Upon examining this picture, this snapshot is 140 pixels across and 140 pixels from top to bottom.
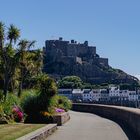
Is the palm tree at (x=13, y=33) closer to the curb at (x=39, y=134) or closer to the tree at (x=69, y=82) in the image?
the curb at (x=39, y=134)

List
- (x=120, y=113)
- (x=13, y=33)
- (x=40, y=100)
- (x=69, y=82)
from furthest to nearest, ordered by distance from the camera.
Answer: (x=69, y=82) → (x=13, y=33) → (x=120, y=113) → (x=40, y=100)

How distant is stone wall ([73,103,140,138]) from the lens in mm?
21578

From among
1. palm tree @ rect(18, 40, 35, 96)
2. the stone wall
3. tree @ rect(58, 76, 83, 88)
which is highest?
tree @ rect(58, 76, 83, 88)

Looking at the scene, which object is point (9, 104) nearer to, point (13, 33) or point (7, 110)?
point (7, 110)

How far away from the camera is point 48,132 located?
19891 millimetres

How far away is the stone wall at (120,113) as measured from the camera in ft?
70.8

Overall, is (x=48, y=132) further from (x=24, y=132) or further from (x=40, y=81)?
(x=40, y=81)

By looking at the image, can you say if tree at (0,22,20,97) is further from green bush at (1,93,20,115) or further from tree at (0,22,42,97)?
green bush at (1,93,20,115)

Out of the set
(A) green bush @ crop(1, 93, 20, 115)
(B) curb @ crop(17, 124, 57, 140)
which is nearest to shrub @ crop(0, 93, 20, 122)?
(A) green bush @ crop(1, 93, 20, 115)

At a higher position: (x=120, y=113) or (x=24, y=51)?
(x=24, y=51)

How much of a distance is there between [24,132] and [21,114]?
312 inches

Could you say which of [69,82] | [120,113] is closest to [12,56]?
[120,113]

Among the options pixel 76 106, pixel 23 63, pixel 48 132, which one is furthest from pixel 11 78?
pixel 48 132

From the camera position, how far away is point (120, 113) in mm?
31797
